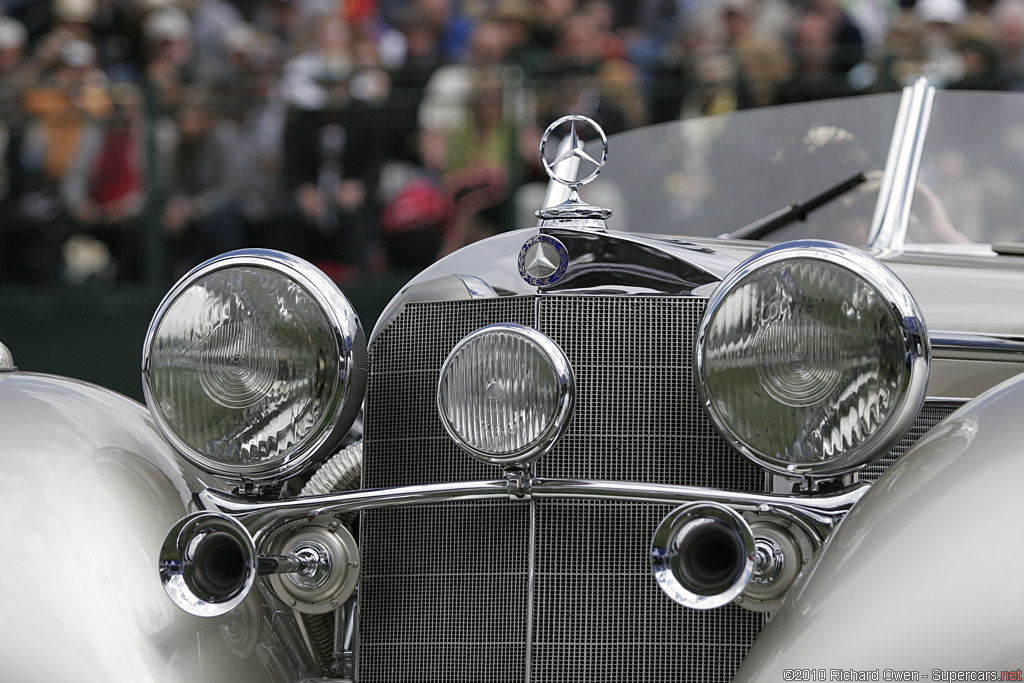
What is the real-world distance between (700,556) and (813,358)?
0.34 m

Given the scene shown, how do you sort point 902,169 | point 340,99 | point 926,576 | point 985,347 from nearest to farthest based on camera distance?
point 926,576
point 985,347
point 902,169
point 340,99

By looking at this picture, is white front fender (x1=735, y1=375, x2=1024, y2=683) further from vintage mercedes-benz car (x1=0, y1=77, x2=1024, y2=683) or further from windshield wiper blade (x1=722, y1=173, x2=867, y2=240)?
windshield wiper blade (x1=722, y1=173, x2=867, y2=240)

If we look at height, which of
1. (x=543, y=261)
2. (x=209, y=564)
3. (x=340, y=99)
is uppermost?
(x=340, y=99)

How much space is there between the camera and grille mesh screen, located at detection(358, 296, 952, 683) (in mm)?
2289

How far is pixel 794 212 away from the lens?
3232 millimetres

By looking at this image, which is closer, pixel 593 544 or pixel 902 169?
pixel 593 544

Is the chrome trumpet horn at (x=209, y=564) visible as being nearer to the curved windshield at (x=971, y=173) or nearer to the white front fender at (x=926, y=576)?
the white front fender at (x=926, y=576)

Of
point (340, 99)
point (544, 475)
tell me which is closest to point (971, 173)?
point (544, 475)

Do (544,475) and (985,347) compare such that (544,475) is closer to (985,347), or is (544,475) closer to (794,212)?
(985,347)

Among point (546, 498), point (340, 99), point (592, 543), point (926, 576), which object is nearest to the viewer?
point (926, 576)

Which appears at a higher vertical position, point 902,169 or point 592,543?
point 902,169

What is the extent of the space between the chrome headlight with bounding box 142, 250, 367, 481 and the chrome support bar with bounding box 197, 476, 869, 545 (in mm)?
80

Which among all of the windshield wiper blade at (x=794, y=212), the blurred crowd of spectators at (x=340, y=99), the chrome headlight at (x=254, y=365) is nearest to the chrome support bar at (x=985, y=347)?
the windshield wiper blade at (x=794, y=212)

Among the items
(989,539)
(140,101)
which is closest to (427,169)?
(140,101)
